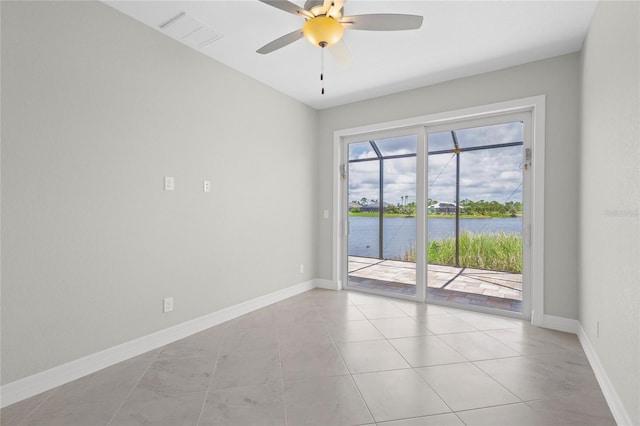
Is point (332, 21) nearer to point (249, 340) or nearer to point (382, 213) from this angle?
point (249, 340)

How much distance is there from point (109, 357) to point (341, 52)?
2848 mm

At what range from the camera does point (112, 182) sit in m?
2.24

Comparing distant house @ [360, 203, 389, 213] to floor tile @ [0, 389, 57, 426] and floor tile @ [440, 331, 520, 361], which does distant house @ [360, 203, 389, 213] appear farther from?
floor tile @ [0, 389, 57, 426]

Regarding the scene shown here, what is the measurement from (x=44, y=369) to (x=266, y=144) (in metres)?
2.74

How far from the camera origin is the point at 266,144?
11.9 feet

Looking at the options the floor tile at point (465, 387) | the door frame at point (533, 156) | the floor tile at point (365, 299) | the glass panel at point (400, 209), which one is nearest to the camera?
the floor tile at point (465, 387)

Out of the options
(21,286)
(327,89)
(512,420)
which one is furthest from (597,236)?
(21,286)

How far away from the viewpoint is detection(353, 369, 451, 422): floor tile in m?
1.69

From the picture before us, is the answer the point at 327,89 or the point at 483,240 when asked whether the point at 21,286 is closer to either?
the point at 327,89

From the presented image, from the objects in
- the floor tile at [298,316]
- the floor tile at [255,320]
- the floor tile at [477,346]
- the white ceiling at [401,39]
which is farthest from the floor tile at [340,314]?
the white ceiling at [401,39]

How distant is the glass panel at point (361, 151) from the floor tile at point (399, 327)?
2149 mm

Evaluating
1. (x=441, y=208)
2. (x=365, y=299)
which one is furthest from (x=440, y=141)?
(x=365, y=299)

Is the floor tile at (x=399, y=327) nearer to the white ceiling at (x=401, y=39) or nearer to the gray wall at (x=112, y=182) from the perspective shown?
the gray wall at (x=112, y=182)

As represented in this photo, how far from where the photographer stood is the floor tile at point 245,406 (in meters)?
1.62
